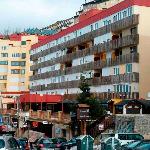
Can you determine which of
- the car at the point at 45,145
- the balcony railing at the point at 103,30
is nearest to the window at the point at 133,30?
the balcony railing at the point at 103,30

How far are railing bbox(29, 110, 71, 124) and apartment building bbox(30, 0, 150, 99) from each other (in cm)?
652

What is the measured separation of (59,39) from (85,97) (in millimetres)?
37955

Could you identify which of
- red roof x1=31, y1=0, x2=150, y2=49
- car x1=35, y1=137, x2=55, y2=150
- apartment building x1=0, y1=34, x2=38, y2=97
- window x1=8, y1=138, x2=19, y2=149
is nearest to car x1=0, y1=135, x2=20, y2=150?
window x1=8, y1=138, x2=19, y2=149

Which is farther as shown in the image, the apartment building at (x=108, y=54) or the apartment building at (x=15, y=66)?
the apartment building at (x=15, y=66)

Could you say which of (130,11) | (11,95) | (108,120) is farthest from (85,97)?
(11,95)

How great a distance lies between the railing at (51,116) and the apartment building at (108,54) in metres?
6.52

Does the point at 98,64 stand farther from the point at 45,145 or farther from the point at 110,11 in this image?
the point at 45,145

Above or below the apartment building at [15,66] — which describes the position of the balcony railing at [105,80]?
below

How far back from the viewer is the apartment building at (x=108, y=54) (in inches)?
2327

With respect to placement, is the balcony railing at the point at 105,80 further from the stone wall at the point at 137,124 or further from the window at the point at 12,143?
the window at the point at 12,143

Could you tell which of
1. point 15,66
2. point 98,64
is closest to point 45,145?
point 98,64

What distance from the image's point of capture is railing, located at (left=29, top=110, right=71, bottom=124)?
2344 inches

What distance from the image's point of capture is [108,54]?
67.3 m

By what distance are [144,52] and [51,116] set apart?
45.9 ft
